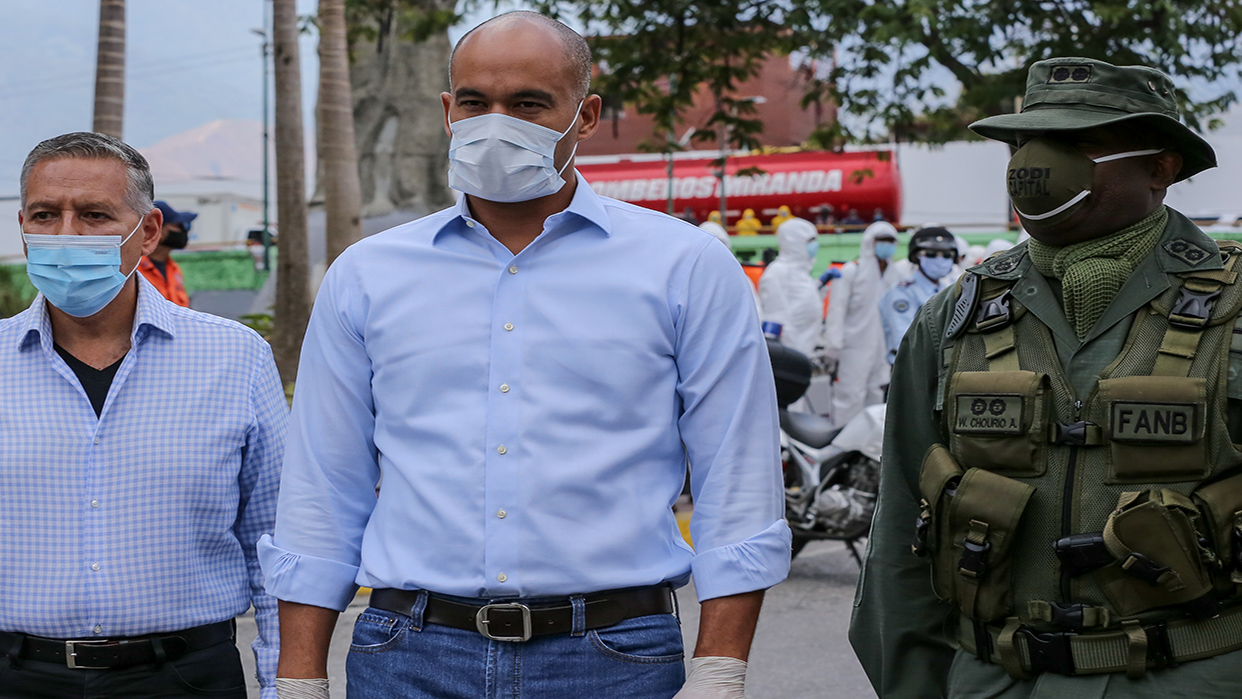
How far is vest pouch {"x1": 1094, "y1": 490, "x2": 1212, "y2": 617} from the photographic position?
2.48 metres

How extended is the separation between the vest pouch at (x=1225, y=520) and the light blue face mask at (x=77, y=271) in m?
2.31

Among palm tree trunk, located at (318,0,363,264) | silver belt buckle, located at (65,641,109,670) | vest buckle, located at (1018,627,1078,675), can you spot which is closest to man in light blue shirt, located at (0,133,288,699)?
silver belt buckle, located at (65,641,109,670)

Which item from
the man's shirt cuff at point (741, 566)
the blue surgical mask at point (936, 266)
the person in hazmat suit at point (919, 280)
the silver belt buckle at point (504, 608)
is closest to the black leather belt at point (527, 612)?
the silver belt buckle at point (504, 608)

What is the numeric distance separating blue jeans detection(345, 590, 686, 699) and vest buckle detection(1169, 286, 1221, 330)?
1133 mm

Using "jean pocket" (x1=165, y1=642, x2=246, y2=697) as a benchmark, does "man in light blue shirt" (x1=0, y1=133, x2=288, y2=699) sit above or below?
above

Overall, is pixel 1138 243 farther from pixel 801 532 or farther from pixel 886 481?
pixel 801 532

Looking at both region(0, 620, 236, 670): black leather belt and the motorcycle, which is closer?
region(0, 620, 236, 670): black leather belt

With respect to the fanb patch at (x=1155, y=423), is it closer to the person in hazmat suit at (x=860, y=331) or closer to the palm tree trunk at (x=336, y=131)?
the person in hazmat suit at (x=860, y=331)

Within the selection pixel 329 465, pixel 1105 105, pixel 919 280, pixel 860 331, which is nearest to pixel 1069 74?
pixel 1105 105

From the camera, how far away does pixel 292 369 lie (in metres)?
12.8

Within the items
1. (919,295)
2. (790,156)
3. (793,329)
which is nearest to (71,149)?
(919,295)

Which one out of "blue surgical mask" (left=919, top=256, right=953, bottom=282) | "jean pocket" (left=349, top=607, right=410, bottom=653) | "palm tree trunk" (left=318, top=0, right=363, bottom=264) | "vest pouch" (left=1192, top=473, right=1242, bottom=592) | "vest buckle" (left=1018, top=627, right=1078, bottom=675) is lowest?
"vest buckle" (left=1018, top=627, right=1078, bottom=675)

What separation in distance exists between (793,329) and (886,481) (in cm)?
848

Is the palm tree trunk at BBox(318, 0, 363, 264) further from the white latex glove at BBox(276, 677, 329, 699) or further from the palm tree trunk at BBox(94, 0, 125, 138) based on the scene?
the white latex glove at BBox(276, 677, 329, 699)
